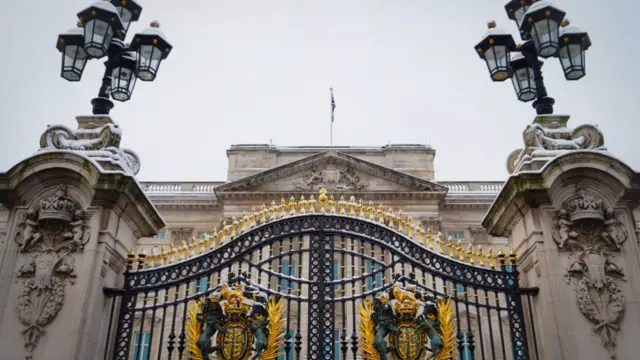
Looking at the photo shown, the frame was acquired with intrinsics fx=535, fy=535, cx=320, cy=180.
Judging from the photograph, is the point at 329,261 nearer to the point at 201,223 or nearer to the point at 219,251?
the point at 219,251

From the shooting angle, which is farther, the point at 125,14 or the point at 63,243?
the point at 125,14

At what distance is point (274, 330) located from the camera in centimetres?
702

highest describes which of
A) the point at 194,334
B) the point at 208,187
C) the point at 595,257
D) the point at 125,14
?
the point at 208,187

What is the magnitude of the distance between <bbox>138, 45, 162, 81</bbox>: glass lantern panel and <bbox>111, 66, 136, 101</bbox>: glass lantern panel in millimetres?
306

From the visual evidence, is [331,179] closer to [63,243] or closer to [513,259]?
[513,259]

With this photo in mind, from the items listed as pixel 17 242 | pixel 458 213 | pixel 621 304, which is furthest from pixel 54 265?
pixel 458 213

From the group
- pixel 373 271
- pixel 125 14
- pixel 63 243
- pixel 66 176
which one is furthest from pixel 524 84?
pixel 63 243

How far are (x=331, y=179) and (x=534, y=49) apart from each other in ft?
64.1

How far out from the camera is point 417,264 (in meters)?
7.43

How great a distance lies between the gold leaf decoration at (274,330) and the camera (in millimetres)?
6848

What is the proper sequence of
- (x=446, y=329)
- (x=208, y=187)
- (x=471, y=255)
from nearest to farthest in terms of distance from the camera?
(x=446, y=329), (x=471, y=255), (x=208, y=187)

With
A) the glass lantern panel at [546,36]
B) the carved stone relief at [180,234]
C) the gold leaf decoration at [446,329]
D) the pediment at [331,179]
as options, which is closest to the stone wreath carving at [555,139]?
the glass lantern panel at [546,36]

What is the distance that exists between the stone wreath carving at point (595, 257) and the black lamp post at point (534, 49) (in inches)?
71.6

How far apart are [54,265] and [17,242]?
66 cm
